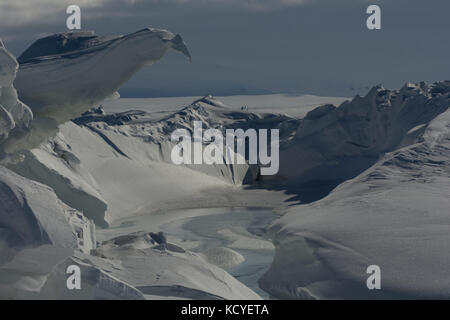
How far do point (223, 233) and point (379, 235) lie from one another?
4.33 metres

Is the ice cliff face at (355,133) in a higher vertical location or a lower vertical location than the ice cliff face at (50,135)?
lower

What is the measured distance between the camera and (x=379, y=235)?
7.17 metres

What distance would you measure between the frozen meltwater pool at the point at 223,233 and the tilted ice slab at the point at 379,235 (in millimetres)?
566

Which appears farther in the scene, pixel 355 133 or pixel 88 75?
pixel 355 133

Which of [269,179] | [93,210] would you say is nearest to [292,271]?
[93,210]

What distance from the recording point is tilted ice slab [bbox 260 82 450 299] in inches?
245

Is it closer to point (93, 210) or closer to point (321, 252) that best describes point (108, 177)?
point (93, 210)

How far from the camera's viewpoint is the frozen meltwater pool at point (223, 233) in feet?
28.9

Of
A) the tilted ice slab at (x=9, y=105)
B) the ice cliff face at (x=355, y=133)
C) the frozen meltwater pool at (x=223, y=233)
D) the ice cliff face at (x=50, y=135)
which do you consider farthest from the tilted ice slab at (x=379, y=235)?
the ice cliff face at (x=355, y=133)

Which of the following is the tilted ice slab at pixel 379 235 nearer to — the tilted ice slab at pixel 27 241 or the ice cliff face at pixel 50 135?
the ice cliff face at pixel 50 135

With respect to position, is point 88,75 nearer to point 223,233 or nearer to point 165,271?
point 165,271

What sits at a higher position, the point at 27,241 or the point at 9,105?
the point at 9,105

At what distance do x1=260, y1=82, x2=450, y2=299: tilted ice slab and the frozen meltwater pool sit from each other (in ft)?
1.86

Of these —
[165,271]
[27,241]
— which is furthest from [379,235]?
[27,241]
